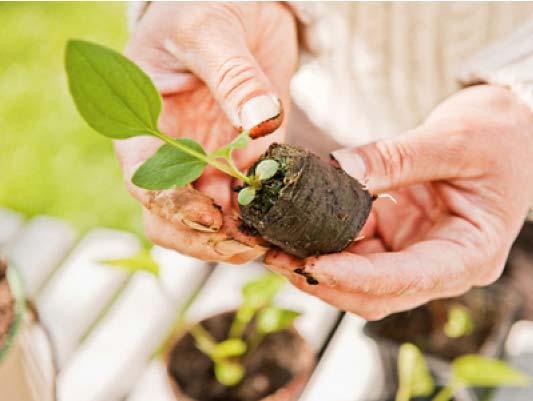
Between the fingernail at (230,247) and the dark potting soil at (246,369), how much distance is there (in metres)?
0.33

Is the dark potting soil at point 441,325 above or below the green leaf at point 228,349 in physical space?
below

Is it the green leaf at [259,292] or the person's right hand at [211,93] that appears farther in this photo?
the green leaf at [259,292]

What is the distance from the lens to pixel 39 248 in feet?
4.51

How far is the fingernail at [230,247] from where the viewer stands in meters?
0.71

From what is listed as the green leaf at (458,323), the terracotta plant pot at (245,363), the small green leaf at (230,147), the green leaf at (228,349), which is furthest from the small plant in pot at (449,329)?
the small green leaf at (230,147)

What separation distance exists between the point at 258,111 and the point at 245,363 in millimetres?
523

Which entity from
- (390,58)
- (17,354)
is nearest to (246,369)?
(17,354)

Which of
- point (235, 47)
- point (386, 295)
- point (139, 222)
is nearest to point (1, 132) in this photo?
point (139, 222)

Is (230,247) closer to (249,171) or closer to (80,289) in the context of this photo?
(249,171)

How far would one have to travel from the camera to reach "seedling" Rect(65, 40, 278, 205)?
48cm

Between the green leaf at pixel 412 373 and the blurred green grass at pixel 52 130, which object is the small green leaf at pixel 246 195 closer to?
the green leaf at pixel 412 373

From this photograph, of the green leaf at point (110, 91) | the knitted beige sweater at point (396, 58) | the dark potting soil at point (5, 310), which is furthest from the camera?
the knitted beige sweater at point (396, 58)

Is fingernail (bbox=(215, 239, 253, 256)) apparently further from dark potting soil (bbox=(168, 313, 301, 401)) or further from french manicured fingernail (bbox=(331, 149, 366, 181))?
dark potting soil (bbox=(168, 313, 301, 401))

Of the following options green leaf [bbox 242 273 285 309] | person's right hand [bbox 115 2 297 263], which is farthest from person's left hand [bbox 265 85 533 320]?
green leaf [bbox 242 273 285 309]
